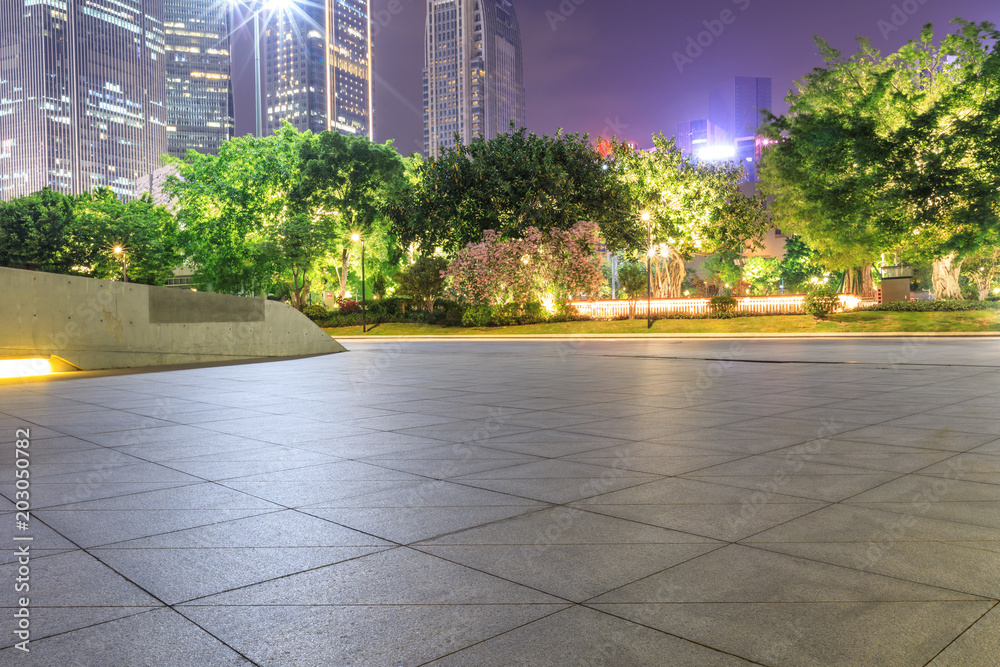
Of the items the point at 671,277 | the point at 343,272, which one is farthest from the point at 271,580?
the point at 671,277

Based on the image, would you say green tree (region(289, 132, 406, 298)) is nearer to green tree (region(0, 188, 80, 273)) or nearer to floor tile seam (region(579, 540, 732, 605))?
green tree (region(0, 188, 80, 273))

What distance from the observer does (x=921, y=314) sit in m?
38.6

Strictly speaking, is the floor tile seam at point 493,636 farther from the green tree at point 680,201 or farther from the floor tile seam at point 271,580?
the green tree at point 680,201

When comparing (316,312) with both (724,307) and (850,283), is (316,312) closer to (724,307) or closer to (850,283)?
(724,307)

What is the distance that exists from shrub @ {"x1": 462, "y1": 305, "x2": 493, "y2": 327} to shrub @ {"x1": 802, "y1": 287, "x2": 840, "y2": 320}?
19.8 m

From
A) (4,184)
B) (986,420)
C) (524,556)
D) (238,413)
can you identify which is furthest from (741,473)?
(4,184)

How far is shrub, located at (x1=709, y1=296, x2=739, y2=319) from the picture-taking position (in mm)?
43781

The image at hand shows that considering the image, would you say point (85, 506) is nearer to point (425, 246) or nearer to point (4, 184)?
point (425, 246)

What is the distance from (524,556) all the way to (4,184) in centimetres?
22741

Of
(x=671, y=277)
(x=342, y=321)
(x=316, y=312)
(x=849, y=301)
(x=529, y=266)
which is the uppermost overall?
(x=529, y=266)

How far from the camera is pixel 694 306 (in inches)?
1850

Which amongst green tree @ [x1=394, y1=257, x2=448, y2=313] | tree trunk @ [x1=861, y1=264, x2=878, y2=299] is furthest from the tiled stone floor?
tree trunk @ [x1=861, y1=264, x2=878, y2=299]

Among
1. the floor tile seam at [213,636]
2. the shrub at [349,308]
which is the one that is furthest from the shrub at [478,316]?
the floor tile seam at [213,636]

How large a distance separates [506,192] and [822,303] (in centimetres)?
2057
